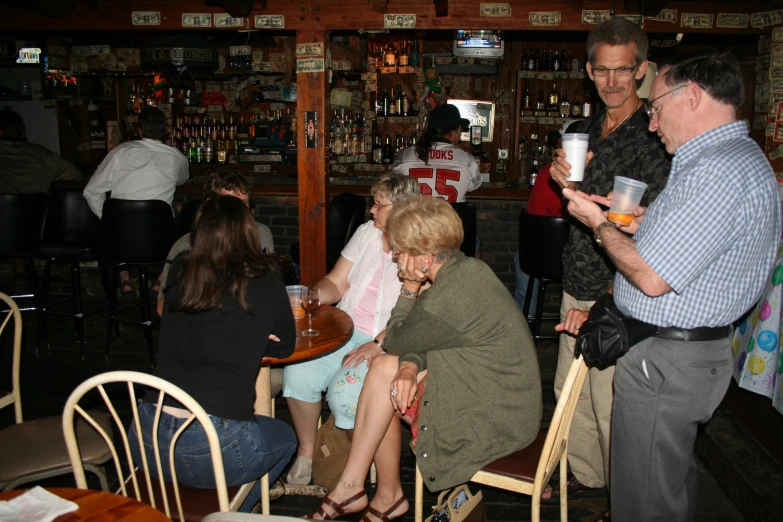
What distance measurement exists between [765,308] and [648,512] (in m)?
1.46

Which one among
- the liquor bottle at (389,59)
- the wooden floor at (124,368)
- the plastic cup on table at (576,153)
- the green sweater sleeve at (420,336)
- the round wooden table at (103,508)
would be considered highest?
the liquor bottle at (389,59)

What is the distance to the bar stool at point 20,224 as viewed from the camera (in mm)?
4246

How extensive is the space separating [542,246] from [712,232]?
233 cm

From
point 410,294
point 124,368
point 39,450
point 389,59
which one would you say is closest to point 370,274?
point 410,294

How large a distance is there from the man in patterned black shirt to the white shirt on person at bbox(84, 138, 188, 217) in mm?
3193

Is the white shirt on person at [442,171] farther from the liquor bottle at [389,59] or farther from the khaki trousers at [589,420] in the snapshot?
the liquor bottle at [389,59]

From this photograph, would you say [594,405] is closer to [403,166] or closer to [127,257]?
[403,166]

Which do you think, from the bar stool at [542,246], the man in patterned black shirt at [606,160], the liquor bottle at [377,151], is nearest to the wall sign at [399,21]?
the bar stool at [542,246]

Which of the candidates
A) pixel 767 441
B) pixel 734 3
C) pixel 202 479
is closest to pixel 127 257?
pixel 202 479

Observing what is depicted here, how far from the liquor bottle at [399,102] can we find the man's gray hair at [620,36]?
484cm

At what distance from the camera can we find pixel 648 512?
1.76 meters

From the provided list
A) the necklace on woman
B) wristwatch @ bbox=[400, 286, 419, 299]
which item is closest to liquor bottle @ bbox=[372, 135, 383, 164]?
the necklace on woman

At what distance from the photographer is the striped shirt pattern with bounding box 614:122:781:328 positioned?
4.92 feet

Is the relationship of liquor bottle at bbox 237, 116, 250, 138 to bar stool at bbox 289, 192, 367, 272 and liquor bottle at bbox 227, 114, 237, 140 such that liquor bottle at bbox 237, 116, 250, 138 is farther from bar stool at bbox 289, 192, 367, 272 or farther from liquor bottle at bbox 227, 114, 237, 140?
bar stool at bbox 289, 192, 367, 272
